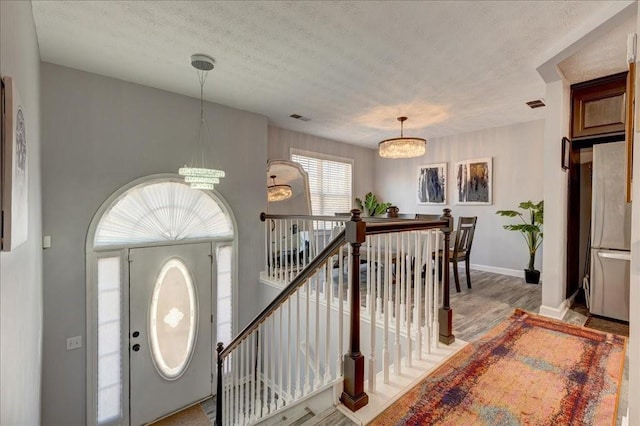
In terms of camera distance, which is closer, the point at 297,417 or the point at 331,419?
the point at 331,419

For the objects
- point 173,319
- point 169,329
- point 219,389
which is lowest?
point 219,389

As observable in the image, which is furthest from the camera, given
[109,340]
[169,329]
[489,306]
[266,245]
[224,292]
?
[266,245]

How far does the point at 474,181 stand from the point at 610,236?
101 inches

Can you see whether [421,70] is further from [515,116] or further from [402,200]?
[402,200]

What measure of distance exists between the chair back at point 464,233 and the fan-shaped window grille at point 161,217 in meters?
3.22

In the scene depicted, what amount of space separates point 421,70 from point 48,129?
3.79m

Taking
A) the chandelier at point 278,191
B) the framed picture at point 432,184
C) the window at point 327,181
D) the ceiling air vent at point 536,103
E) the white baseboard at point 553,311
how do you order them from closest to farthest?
1. the white baseboard at point 553,311
2. the ceiling air vent at point 536,103
3. the chandelier at point 278,191
4. the window at point 327,181
5. the framed picture at point 432,184

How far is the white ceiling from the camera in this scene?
2.05m

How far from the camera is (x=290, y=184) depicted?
5.34 metres

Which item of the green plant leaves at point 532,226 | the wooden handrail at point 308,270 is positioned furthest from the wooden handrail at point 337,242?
the green plant leaves at point 532,226

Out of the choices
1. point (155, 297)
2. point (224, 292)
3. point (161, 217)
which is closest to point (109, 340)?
point (155, 297)

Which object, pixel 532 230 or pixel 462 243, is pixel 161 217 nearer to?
pixel 462 243

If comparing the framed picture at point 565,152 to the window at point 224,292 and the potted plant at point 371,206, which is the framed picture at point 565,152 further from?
the window at point 224,292

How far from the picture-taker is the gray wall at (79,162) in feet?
9.23
